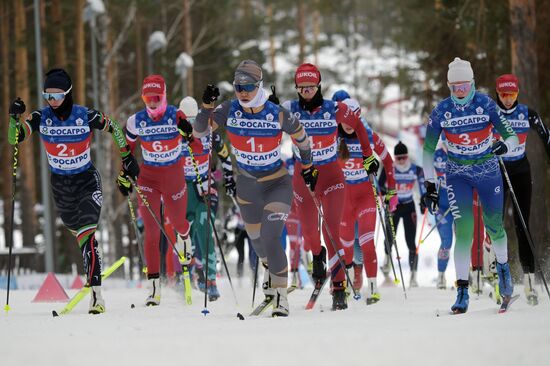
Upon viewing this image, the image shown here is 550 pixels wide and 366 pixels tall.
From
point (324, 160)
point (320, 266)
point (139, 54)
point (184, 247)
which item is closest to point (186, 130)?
point (324, 160)

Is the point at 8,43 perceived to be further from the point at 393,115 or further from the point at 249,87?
the point at 393,115

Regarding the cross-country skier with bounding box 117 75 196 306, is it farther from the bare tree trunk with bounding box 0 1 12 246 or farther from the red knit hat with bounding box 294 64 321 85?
the bare tree trunk with bounding box 0 1 12 246

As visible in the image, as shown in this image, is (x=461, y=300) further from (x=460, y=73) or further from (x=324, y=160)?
(x=324, y=160)

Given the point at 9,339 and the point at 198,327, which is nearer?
the point at 9,339

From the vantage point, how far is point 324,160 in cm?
1003

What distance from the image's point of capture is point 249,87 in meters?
8.66

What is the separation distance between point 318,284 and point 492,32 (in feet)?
41.4

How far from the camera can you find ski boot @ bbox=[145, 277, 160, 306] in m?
10.4

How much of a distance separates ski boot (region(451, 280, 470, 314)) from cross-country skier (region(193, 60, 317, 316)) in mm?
1503

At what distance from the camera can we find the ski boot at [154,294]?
409 inches

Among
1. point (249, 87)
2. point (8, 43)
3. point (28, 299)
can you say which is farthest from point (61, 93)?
point (8, 43)

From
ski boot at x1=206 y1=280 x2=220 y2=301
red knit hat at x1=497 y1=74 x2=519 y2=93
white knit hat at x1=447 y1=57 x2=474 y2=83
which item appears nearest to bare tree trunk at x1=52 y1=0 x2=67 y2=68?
ski boot at x1=206 y1=280 x2=220 y2=301

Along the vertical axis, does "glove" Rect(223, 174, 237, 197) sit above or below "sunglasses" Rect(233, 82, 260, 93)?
below

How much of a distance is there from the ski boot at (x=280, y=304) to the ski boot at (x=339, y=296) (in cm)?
101
